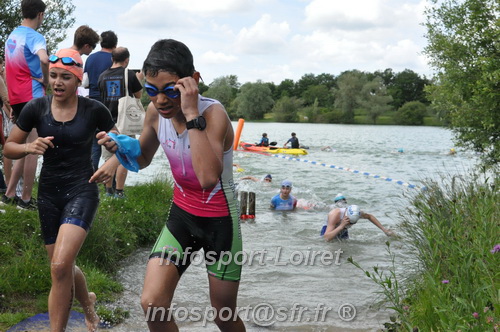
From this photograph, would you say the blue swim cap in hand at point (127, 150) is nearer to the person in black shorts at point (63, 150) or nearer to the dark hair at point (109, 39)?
the person in black shorts at point (63, 150)

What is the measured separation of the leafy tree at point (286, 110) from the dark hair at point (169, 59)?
121 m

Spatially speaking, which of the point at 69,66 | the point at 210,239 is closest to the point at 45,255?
the point at 69,66

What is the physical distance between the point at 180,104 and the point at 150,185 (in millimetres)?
8554

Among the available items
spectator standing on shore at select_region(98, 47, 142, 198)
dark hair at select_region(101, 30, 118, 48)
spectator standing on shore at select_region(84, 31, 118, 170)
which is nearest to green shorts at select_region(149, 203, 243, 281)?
spectator standing on shore at select_region(98, 47, 142, 198)

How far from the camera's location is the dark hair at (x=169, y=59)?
3.48 m

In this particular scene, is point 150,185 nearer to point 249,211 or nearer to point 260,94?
point 249,211

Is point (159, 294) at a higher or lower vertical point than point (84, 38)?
lower

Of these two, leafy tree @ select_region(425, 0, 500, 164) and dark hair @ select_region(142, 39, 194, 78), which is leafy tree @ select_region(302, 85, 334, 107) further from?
dark hair @ select_region(142, 39, 194, 78)

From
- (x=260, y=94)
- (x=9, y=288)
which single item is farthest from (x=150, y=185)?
(x=260, y=94)

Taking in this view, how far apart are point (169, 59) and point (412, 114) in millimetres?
121296

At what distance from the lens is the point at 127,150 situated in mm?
3947

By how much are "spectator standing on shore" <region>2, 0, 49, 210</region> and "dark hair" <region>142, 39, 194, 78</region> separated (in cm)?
386

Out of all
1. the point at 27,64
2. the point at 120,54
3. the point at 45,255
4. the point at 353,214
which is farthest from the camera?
the point at 353,214

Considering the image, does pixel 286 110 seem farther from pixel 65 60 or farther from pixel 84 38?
pixel 65 60
